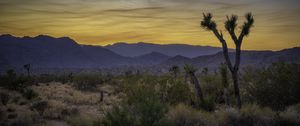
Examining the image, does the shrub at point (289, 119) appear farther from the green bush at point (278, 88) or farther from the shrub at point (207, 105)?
the shrub at point (207, 105)

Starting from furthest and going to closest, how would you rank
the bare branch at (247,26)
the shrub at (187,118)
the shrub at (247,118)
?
the bare branch at (247,26), the shrub at (247,118), the shrub at (187,118)

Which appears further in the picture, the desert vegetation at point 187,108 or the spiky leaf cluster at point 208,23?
the spiky leaf cluster at point 208,23

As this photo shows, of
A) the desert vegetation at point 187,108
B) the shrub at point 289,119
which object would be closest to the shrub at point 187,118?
the desert vegetation at point 187,108

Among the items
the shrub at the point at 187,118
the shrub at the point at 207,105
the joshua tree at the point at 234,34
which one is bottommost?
the shrub at the point at 207,105

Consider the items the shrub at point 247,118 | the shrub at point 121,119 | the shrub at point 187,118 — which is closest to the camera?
the shrub at point 121,119

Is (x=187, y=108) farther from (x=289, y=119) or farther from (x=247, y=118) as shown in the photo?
(x=289, y=119)

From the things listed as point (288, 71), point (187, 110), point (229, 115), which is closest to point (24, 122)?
point (187, 110)

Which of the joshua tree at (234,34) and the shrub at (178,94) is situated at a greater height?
the joshua tree at (234,34)

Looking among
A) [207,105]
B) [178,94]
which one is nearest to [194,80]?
[207,105]

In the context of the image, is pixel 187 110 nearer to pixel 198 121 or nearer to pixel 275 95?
pixel 198 121

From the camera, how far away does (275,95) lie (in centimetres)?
1664

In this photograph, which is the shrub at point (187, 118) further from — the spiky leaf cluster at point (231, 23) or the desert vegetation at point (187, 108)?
the spiky leaf cluster at point (231, 23)

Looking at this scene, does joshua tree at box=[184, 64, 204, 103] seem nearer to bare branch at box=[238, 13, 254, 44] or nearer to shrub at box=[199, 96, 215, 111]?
shrub at box=[199, 96, 215, 111]

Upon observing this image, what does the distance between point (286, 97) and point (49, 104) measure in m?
12.6
